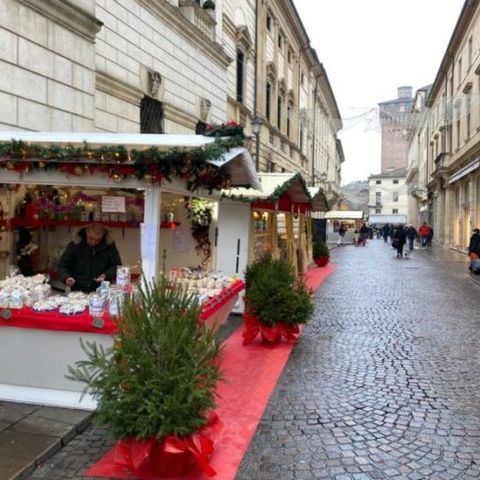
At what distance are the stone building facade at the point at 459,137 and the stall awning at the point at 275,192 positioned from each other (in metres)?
12.5

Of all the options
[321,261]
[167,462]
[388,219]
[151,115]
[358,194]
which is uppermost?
[358,194]

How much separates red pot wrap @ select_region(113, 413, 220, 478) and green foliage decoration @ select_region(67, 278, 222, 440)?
3.4 inches

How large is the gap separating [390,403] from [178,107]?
11.6 m

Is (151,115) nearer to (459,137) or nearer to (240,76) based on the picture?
(240,76)

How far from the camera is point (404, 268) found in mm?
21203

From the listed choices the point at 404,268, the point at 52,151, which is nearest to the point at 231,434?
the point at 52,151

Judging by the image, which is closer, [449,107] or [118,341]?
[118,341]

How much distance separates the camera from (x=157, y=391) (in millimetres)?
3557

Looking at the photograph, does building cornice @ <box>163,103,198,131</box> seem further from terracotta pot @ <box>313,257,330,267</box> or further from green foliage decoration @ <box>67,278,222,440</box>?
green foliage decoration @ <box>67,278,222,440</box>

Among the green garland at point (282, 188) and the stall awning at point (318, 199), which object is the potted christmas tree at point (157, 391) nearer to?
the green garland at point (282, 188)

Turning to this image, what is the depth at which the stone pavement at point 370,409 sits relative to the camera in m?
4.04

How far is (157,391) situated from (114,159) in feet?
8.19

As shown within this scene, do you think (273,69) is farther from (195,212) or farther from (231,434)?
(231,434)

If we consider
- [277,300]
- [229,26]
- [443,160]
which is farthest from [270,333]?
[443,160]
